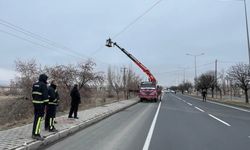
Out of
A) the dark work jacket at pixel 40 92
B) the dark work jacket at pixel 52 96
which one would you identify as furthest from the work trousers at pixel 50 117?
the dark work jacket at pixel 40 92

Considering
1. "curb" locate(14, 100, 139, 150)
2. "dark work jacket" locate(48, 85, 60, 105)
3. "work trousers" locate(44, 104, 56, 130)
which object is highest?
"dark work jacket" locate(48, 85, 60, 105)

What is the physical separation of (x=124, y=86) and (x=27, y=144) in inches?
1784

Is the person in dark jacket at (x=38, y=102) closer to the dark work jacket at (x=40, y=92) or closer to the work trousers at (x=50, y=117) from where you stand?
the dark work jacket at (x=40, y=92)

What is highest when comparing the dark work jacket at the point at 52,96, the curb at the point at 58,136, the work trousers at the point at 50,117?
the dark work jacket at the point at 52,96

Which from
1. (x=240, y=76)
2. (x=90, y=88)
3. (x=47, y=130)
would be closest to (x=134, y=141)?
(x=47, y=130)

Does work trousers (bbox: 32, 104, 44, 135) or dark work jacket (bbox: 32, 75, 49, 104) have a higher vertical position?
dark work jacket (bbox: 32, 75, 49, 104)

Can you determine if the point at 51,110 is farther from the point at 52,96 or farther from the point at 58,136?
the point at 58,136

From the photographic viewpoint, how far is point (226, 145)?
1086 cm

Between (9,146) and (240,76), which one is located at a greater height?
(240,76)

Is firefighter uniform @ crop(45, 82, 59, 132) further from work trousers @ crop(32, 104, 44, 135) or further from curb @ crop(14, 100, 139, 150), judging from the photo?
work trousers @ crop(32, 104, 44, 135)

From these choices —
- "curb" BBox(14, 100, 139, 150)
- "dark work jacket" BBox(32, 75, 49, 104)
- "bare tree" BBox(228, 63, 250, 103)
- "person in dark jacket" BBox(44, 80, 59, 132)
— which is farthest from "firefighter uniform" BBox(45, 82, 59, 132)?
"bare tree" BBox(228, 63, 250, 103)

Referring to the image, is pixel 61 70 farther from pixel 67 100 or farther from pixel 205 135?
pixel 205 135

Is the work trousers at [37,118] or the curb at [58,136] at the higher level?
the work trousers at [37,118]

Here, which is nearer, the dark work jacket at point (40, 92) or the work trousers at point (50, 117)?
the dark work jacket at point (40, 92)
